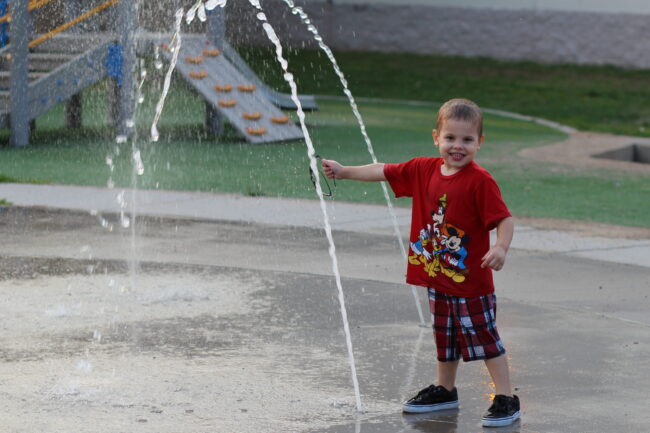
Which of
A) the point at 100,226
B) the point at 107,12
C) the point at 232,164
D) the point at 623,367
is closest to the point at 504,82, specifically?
the point at 107,12

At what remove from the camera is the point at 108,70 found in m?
15.4

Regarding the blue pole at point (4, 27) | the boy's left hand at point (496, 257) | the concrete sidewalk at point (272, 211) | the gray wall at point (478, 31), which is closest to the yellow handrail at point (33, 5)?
the blue pole at point (4, 27)

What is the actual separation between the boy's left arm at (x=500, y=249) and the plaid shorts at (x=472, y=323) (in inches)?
8.3

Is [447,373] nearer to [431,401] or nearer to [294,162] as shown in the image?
[431,401]

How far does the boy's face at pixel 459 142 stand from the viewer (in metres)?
4.50

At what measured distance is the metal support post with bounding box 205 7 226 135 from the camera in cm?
1664

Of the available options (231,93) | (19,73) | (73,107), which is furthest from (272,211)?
(73,107)

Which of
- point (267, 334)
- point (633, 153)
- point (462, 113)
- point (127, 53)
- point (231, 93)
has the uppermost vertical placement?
point (462, 113)

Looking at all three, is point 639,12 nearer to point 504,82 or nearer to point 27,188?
point 504,82

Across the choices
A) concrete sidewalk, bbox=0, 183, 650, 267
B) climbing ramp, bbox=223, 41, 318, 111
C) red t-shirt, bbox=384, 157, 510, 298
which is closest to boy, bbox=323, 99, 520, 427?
red t-shirt, bbox=384, 157, 510, 298

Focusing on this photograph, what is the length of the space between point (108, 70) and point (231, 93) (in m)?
1.65

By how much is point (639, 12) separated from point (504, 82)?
16.2ft

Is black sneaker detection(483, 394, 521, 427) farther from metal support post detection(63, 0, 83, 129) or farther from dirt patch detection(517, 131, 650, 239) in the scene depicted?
metal support post detection(63, 0, 83, 129)

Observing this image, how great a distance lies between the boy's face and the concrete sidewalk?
3.65 m
